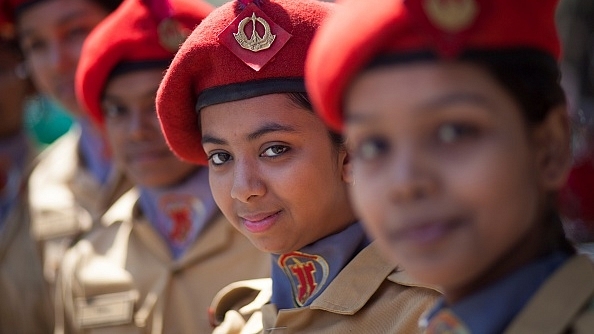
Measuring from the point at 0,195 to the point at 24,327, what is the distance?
23.5 inches

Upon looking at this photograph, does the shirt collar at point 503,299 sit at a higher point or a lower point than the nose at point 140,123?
higher

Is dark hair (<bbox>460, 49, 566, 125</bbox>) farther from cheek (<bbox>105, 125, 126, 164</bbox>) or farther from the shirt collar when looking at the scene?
cheek (<bbox>105, 125, 126, 164</bbox>)

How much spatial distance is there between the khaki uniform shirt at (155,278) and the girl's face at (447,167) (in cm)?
143

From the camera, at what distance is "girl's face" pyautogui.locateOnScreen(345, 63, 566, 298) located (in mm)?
1402

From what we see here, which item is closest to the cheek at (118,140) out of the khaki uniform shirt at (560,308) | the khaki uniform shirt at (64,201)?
the khaki uniform shirt at (64,201)

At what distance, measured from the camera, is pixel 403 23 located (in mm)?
1422

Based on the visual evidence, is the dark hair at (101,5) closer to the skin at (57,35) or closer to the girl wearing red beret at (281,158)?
the skin at (57,35)

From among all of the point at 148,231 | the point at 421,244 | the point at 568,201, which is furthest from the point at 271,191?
the point at 568,201

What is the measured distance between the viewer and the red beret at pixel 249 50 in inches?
84.2

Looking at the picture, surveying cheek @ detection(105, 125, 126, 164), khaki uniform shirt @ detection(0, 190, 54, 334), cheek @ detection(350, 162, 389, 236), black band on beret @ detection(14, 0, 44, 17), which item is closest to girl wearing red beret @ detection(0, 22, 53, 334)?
khaki uniform shirt @ detection(0, 190, 54, 334)

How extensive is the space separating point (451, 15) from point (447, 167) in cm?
23

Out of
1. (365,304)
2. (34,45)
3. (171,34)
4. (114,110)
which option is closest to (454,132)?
(365,304)

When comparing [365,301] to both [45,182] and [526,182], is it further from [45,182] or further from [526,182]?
[45,182]

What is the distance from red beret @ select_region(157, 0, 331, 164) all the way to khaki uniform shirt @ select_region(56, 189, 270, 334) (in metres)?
0.83
